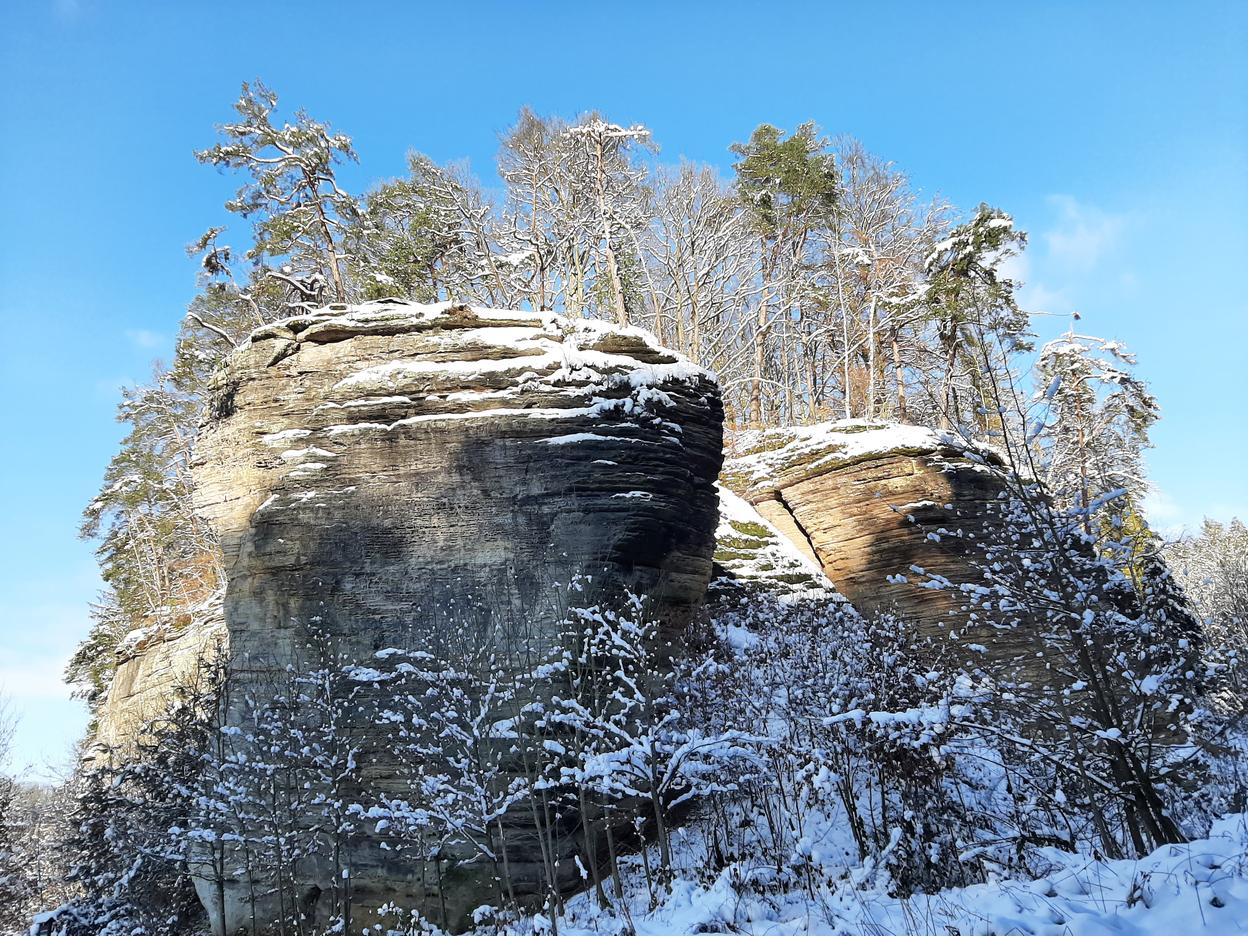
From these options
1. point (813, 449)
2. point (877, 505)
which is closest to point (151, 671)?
point (813, 449)

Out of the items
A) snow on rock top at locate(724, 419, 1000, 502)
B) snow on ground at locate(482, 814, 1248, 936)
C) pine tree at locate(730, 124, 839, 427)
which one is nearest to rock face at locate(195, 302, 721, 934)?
snow on rock top at locate(724, 419, 1000, 502)

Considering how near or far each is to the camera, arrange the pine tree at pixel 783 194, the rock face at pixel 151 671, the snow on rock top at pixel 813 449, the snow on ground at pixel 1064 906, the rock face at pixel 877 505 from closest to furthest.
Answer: the snow on ground at pixel 1064 906 → the rock face at pixel 877 505 → the snow on rock top at pixel 813 449 → the rock face at pixel 151 671 → the pine tree at pixel 783 194

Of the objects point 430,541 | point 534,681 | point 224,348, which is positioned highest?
point 224,348

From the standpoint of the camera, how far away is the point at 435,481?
47.6 ft

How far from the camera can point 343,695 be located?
1355cm

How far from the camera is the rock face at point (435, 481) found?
13.8 m

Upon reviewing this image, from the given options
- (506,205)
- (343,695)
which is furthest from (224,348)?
(343,695)

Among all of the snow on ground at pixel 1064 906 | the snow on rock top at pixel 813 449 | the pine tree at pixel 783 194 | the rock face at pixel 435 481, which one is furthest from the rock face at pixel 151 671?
the pine tree at pixel 783 194

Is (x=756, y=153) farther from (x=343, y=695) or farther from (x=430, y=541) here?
(x=343, y=695)

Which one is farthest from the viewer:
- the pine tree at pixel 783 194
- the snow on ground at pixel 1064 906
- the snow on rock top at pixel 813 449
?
the pine tree at pixel 783 194

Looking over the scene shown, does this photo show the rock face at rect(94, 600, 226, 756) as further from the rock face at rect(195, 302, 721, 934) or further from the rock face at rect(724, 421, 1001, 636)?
the rock face at rect(724, 421, 1001, 636)

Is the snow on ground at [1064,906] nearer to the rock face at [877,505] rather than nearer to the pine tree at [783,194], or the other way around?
the rock face at [877,505]

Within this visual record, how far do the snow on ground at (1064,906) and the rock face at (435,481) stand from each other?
266 inches

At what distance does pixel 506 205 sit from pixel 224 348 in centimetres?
1148
